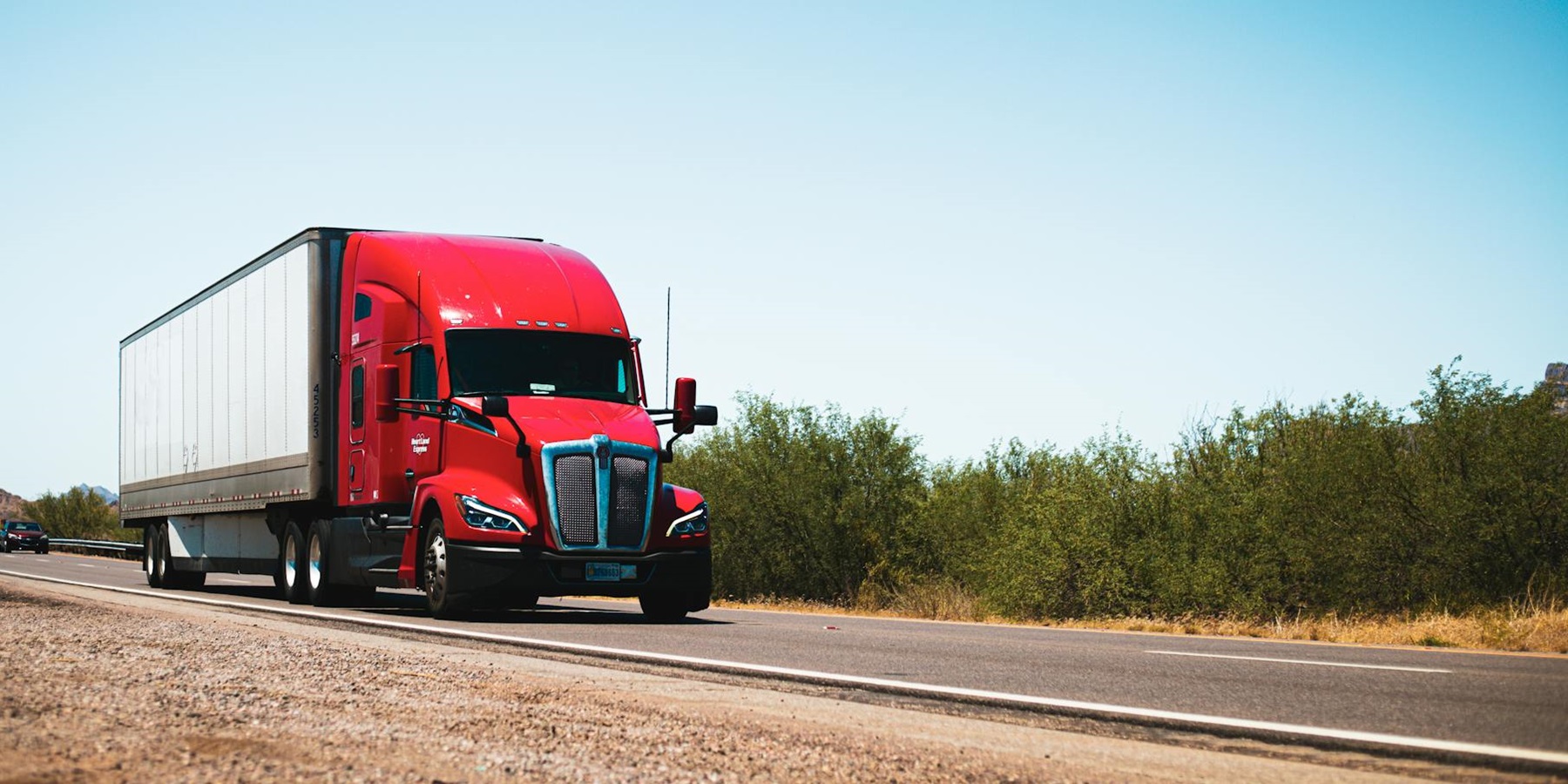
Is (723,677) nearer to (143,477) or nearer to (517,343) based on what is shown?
(517,343)

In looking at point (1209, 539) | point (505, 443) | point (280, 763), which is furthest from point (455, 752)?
point (1209, 539)

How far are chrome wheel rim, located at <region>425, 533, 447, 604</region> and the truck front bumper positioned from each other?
0.22 m

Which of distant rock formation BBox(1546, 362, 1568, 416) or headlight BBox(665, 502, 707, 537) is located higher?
distant rock formation BBox(1546, 362, 1568, 416)

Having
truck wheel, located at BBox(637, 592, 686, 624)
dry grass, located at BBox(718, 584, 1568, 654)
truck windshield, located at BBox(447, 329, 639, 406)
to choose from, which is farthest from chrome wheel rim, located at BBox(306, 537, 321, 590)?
dry grass, located at BBox(718, 584, 1568, 654)

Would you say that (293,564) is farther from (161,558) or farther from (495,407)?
(161,558)

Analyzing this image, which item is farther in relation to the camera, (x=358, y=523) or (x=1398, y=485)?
(x=1398, y=485)

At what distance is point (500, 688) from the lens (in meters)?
8.91

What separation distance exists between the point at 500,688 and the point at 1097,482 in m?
20.3

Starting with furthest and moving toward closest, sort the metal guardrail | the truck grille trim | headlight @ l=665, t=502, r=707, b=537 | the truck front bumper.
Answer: the metal guardrail → headlight @ l=665, t=502, r=707, b=537 → the truck grille trim → the truck front bumper

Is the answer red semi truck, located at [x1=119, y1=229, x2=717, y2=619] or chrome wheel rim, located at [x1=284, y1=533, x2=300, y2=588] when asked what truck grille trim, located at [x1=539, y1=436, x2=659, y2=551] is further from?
chrome wheel rim, located at [x1=284, y1=533, x2=300, y2=588]

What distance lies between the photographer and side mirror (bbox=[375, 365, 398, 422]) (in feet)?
55.2

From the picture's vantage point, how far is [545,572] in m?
15.5

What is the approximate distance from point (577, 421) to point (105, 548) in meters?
48.9

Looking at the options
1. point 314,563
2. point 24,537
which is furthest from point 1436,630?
point 24,537
